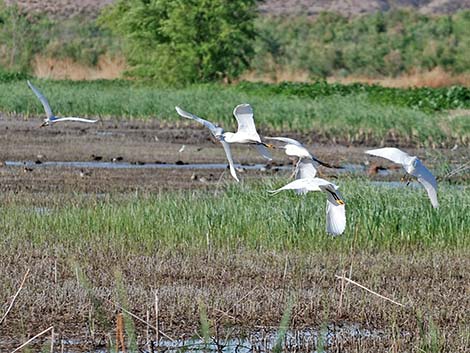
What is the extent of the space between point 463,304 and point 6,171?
30.5ft

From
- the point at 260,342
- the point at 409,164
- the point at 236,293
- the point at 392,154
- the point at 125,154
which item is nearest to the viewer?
the point at 260,342

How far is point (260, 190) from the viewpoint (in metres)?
12.4

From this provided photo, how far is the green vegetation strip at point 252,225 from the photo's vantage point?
33.9 ft

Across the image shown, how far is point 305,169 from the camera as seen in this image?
315 inches

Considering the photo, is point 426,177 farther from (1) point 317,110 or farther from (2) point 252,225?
(1) point 317,110

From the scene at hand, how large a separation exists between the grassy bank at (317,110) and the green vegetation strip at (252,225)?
10403 millimetres

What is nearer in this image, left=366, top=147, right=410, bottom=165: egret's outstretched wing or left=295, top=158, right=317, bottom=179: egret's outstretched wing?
left=366, top=147, right=410, bottom=165: egret's outstretched wing

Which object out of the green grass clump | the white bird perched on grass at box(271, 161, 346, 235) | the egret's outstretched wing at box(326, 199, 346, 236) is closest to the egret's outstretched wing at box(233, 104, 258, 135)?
the white bird perched on grass at box(271, 161, 346, 235)

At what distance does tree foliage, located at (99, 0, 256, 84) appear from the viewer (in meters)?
38.5

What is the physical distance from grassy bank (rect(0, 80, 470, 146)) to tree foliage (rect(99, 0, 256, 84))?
549 cm

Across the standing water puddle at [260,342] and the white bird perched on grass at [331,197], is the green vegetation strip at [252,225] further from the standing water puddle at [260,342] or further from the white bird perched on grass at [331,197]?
the standing water puddle at [260,342]

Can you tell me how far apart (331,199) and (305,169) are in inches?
22.3

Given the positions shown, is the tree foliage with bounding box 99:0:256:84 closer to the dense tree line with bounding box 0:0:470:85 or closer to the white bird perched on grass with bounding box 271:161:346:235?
the dense tree line with bounding box 0:0:470:85

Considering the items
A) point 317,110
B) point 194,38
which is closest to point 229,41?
point 194,38
